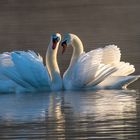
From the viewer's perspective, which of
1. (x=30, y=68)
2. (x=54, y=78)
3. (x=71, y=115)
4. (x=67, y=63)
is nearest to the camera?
(x=71, y=115)

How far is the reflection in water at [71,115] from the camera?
38.0 feet

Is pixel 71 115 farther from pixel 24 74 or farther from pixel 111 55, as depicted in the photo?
pixel 111 55

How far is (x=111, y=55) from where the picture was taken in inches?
687

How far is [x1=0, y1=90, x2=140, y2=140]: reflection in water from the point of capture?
456 inches

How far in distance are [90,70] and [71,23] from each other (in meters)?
10.8

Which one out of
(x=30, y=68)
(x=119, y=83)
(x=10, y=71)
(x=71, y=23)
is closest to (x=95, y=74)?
(x=119, y=83)

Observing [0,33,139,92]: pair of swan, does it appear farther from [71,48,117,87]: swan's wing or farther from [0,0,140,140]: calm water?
[0,0,140,140]: calm water

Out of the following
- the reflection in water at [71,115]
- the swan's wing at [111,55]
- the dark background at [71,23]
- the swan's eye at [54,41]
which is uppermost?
the dark background at [71,23]

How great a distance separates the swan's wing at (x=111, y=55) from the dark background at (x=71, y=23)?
74 centimetres

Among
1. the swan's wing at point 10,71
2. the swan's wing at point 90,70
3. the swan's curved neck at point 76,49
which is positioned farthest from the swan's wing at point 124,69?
the swan's wing at point 10,71

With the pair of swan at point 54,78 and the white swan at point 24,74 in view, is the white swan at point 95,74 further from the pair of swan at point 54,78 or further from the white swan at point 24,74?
the white swan at point 24,74

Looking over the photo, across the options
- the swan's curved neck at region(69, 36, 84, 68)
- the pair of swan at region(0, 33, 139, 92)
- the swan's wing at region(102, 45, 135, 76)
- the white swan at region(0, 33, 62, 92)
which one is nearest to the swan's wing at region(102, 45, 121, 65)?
the swan's wing at region(102, 45, 135, 76)

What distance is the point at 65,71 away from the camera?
59.4 ft

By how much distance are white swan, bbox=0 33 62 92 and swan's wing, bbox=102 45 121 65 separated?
2.73 ft
